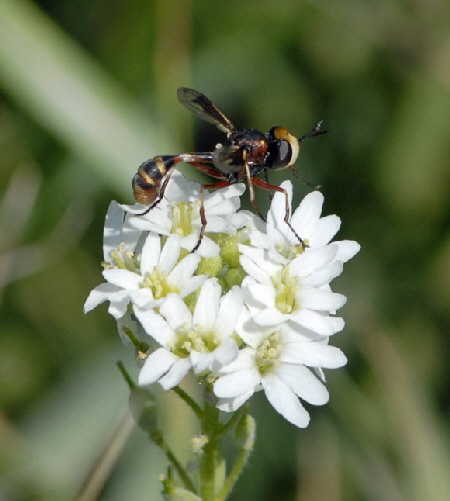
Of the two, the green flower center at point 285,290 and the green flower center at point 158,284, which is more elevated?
the green flower center at point 158,284

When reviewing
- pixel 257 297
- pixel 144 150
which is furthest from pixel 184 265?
pixel 144 150

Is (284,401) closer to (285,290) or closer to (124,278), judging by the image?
(285,290)

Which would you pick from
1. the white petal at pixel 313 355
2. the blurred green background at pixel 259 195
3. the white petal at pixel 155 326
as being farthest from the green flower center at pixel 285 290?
the blurred green background at pixel 259 195

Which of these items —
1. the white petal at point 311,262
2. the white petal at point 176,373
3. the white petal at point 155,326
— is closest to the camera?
the white petal at point 176,373

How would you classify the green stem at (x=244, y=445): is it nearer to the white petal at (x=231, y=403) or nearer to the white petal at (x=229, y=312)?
the white petal at (x=231, y=403)

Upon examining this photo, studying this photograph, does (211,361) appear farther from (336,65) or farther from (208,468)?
(336,65)

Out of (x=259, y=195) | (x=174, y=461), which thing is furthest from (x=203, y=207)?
(x=259, y=195)

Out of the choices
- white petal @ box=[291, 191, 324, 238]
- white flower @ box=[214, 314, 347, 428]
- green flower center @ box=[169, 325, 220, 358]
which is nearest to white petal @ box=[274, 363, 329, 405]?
white flower @ box=[214, 314, 347, 428]
